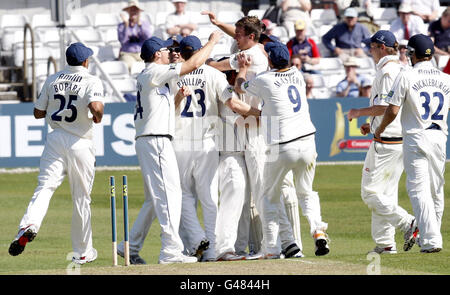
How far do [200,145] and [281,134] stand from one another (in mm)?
1009

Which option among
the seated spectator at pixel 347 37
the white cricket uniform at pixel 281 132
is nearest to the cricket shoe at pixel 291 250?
the white cricket uniform at pixel 281 132

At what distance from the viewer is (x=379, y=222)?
12.0 metres

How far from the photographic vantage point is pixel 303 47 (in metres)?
22.8

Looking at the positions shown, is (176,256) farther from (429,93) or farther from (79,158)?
(429,93)

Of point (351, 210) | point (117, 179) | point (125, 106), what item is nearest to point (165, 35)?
point (125, 106)

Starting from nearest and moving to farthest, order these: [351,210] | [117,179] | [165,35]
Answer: [351,210] → [117,179] → [165,35]

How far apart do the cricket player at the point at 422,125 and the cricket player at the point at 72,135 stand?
3.18m

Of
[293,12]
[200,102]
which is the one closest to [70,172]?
[200,102]

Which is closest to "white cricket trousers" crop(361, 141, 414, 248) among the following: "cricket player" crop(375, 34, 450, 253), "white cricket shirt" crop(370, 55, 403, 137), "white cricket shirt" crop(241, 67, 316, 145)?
"white cricket shirt" crop(370, 55, 403, 137)

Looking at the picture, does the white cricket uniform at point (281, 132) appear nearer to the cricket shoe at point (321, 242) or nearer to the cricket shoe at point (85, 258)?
the cricket shoe at point (321, 242)

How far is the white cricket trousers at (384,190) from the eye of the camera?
39.0 feet

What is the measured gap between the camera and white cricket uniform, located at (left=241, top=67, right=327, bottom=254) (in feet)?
36.8

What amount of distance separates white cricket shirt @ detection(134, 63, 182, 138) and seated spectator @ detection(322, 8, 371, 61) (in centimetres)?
1261

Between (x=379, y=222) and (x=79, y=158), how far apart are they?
342 cm
